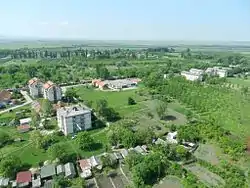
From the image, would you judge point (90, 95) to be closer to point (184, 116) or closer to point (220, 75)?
point (184, 116)

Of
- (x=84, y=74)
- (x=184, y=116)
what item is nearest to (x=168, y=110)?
(x=184, y=116)

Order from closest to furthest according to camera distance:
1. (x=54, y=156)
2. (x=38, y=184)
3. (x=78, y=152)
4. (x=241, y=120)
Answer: (x=38, y=184) → (x=54, y=156) → (x=78, y=152) → (x=241, y=120)

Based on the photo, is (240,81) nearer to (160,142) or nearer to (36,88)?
(160,142)

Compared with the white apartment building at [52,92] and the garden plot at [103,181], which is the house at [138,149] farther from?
the white apartment building at [52,92]

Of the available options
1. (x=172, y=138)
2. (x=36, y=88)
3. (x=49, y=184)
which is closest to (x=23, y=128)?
(x=49, y=184)

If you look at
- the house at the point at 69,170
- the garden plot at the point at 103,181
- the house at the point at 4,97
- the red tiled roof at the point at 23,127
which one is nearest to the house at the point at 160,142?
the garden plot at the point at 103,181
